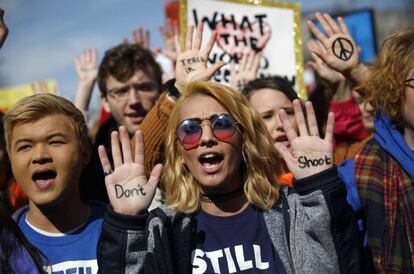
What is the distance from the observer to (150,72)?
445cm

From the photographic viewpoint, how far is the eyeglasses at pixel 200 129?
107 inches

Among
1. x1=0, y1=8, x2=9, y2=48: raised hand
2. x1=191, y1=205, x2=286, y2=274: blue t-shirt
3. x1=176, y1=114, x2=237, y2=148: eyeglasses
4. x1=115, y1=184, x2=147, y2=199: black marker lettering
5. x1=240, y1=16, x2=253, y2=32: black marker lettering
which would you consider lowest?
x1=191, y1=205, x2=286, y2=274: blue t-shirt

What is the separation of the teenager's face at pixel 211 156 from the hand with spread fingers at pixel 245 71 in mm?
1588

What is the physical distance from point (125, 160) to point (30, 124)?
613 millimetres

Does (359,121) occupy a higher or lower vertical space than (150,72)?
lower

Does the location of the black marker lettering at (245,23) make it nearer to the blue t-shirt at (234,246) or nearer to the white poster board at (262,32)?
the white poster board at (262,32)

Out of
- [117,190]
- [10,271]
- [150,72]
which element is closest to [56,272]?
[10,271]

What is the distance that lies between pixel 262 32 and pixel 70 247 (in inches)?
108

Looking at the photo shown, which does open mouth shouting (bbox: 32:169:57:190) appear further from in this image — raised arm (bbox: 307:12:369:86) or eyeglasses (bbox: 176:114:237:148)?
raised arm (bbox: 307:12:369:86)

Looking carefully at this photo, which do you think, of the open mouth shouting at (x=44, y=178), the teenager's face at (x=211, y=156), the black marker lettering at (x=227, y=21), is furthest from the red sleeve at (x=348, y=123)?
the open mouth shouting at (x=44, y=178)

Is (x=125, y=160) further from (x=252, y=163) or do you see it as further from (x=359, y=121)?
(x=359, y=121)

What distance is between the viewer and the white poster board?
187 inches

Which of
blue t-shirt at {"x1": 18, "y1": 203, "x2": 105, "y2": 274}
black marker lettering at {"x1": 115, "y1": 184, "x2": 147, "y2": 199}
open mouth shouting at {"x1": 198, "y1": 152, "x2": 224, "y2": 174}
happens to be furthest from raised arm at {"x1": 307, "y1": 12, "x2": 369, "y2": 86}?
blue t-shirt at {"x1": 18, "y1": 203, "x2": 105, "y2": 274}

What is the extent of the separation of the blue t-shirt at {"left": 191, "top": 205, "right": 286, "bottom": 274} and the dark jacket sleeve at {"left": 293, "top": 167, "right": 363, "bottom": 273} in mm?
265
